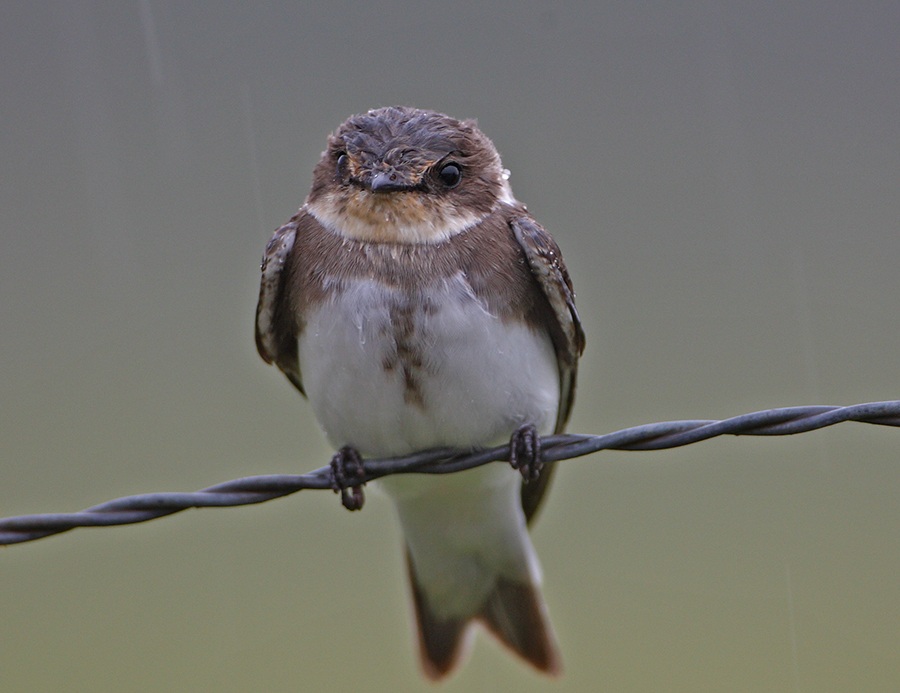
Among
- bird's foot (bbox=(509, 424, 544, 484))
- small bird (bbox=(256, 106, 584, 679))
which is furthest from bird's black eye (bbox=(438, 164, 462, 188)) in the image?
bird's foot (bbox=(509, 424, 544, 484))

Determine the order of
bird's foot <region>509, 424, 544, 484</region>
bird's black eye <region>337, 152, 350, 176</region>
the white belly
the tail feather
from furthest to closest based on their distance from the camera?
the tail feather
bird's black eye <region>337, 152, 350, 176</region>
the white belly
bird's foot <region>509, 424, 544, 484</region>

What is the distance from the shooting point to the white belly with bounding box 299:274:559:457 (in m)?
3.72

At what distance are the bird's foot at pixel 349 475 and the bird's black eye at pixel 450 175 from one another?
0.94 m

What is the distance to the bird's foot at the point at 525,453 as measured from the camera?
357 centimetres

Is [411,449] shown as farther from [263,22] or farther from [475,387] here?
[263,22]

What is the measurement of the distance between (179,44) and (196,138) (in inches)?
49.3

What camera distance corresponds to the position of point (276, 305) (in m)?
4.10

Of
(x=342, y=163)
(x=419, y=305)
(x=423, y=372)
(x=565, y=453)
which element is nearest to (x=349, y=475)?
(x=423, y=372)

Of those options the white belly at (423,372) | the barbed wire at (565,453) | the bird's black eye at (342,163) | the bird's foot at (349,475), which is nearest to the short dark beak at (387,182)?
the bird's black eye at (342,163)

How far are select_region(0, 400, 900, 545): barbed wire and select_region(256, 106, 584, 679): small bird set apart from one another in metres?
0.64

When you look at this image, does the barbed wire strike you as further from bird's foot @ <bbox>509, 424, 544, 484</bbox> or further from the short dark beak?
the short dark beak

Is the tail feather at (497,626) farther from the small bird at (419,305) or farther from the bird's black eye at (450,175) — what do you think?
the bird's black eye at (450,175)

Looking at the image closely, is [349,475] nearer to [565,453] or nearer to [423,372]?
[423,372]

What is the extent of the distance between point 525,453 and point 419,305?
1.84ft
